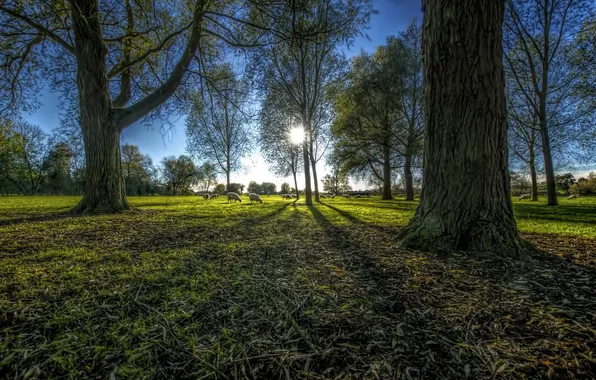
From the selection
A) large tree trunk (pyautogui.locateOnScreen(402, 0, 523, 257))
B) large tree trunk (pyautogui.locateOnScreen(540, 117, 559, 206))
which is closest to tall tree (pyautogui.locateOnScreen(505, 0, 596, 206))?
large tree trunk (pyautogui.locateOnScreen(540, 117, 559, 206))

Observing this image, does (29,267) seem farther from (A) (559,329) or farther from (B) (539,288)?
(B) (539,288)

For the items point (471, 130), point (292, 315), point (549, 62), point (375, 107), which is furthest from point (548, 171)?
point (292, 315)

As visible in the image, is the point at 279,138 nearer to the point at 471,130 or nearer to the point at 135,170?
the point at 471,130

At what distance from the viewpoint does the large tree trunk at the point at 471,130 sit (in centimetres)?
284

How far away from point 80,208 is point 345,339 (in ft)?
27.6

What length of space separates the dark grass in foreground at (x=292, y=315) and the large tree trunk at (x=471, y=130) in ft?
1.57

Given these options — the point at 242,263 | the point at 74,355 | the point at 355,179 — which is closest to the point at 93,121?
the point at 242,263

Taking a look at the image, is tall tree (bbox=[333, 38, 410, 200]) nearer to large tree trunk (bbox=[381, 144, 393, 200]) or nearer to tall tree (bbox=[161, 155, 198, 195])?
large tree trunk (bbox=[381, 144, 393, 200])

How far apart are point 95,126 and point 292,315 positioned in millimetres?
8219

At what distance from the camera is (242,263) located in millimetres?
2514

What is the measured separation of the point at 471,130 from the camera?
2857 millimetres

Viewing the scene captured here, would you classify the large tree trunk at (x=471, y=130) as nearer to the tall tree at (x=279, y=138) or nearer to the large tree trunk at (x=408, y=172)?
the tall tree at (x=279, y=138)

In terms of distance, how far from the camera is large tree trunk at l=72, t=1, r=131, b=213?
652cm

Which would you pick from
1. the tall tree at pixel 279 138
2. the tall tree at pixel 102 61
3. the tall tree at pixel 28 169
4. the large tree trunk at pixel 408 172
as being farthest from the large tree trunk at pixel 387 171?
the tall tree at pixel 28 169
